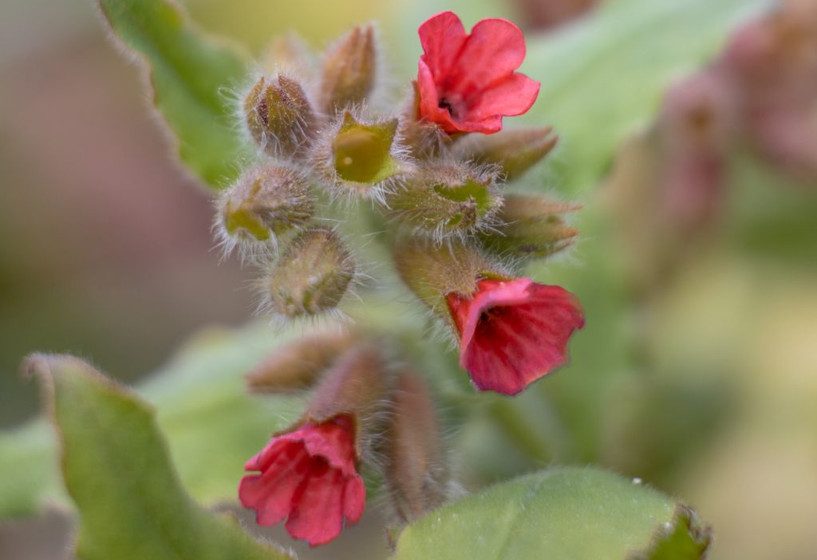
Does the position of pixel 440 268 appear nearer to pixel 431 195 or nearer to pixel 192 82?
pixel 431 195

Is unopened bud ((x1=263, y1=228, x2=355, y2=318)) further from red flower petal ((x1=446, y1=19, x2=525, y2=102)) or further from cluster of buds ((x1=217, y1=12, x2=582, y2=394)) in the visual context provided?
red flower petal ((x1=446, y1=19, x2=525, y2=102))

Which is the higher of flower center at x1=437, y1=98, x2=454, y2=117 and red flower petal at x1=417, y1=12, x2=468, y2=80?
red flower petal at x1=417, y1=12, x2=468, y2=80

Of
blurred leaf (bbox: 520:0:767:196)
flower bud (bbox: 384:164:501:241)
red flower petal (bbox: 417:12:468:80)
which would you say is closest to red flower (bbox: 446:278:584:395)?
flower bud (bbox: 384:164:501:241)

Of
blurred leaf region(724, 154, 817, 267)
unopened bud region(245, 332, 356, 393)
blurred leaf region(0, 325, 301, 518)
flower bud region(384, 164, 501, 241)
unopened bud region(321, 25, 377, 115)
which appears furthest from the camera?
blurred leaf region(724, 154, 817, 267)

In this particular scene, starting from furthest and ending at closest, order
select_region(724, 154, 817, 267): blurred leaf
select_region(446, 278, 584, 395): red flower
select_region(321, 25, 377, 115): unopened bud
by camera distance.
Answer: select_region(724, 154, 817, 267): blurred leaf, select_region(321, 25, 377, 115): unopened bud, select_region(446, 278, 584, 395): red flower

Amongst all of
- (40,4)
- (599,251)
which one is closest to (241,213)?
(599,251)

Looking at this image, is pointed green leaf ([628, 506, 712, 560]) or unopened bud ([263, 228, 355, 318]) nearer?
pointed green leaf ([628, 506, 712, 560])

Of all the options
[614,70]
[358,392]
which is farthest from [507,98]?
[614,70]

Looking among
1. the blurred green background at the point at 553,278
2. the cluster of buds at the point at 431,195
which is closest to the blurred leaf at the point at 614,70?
the blurred green background at the point at 553,278
